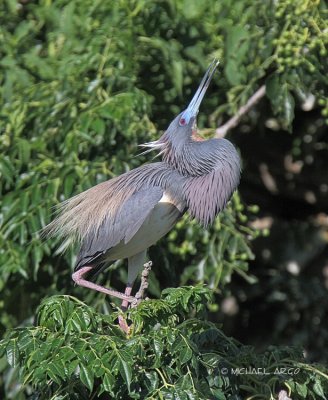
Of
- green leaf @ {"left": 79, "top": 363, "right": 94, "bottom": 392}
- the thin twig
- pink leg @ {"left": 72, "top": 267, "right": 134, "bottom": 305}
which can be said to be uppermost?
green leaf @ {"left": 79, "top": 363, "right": 94, "bottom": 392}

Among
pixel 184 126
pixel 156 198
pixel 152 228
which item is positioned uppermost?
pixel 184 126

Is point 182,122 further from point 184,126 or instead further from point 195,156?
point 195,156

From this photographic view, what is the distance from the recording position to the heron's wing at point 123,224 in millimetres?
3604

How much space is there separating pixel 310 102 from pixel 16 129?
1479 millimetres

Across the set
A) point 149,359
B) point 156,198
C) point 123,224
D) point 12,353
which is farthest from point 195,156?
point 12,353

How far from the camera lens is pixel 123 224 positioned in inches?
143

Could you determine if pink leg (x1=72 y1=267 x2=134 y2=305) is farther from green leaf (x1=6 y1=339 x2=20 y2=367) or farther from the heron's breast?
green leaf (x1=6 y1=339 x2=20 y2=367)

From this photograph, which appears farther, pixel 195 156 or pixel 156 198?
pixel 195 156

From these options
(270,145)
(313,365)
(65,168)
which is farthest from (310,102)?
(313,365)

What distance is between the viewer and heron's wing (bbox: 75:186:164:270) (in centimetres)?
360

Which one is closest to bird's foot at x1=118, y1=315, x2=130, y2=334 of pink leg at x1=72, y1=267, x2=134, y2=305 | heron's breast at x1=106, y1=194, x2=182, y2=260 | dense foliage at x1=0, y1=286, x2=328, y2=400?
dense foliage at x1=0, y1=286, x2=328, y2=400

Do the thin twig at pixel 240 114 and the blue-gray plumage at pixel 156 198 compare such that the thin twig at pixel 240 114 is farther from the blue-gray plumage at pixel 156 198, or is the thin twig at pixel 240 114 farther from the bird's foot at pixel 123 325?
the bird's foot at pixel 123 325

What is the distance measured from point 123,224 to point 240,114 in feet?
3.64

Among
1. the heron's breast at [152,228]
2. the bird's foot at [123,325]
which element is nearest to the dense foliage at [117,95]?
the heron's breast at [152,228]
